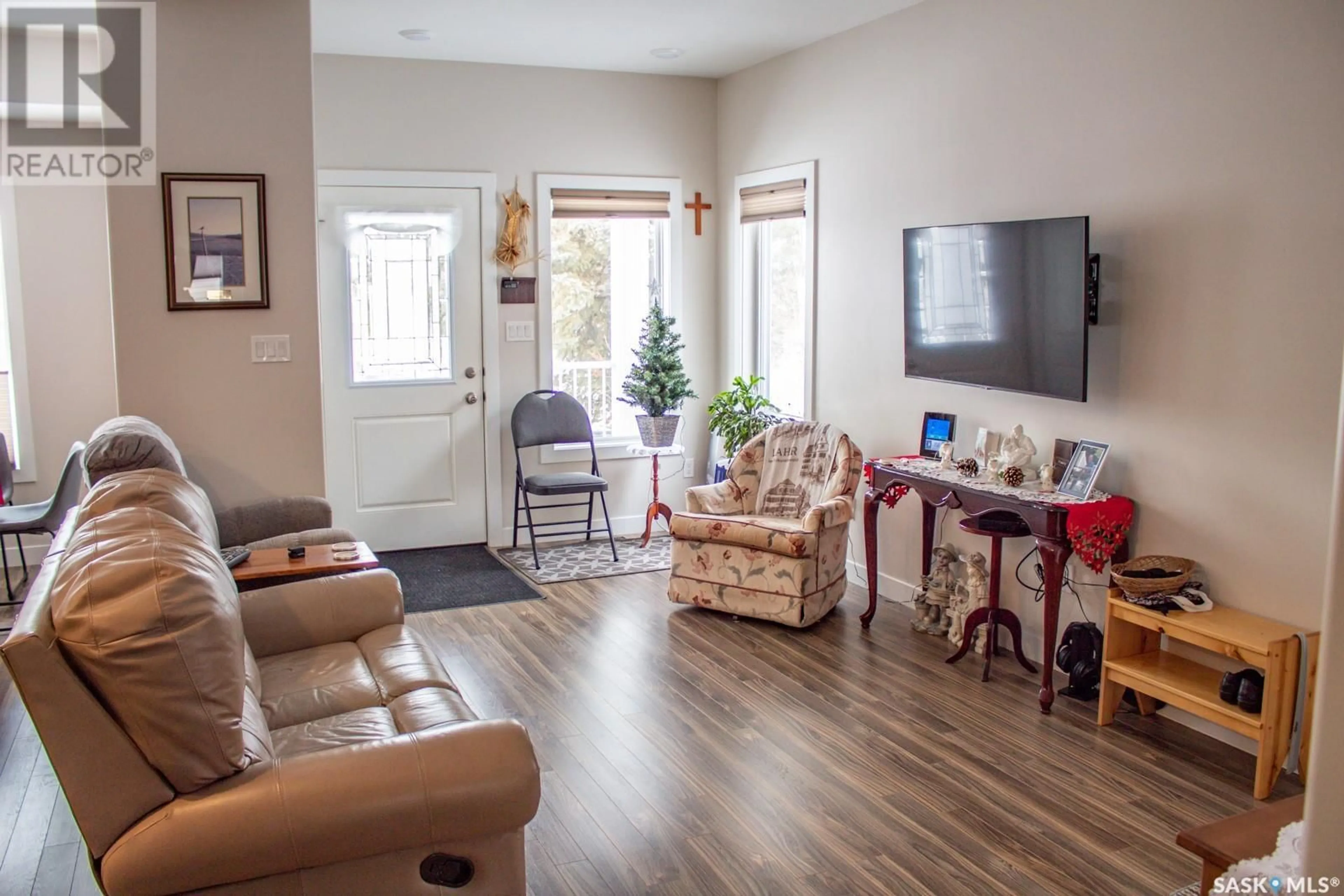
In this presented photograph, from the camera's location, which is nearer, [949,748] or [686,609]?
[949,748]

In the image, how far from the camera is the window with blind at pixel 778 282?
599cm

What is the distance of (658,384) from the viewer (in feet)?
21.1

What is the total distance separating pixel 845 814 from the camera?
319 cm

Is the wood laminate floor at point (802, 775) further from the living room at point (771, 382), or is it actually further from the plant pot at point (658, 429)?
the plant pot at point (658, 429)

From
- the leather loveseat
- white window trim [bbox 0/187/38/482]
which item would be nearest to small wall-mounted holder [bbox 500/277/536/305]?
the leather loveseat

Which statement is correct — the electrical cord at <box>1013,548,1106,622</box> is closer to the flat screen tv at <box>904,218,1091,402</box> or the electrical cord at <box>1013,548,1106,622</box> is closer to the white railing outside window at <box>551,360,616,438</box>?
the flat screen tv at <box>904,218,1091,402</box>

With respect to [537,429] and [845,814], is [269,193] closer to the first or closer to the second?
[537,429]

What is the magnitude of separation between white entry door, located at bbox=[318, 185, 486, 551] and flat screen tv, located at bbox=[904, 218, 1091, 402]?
108 inches

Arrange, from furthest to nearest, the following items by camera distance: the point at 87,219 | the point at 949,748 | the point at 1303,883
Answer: the point at 87,219
the point at 949,748
the point at 1303,883

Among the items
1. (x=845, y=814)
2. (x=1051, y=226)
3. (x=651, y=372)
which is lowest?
(x=845, y=814)

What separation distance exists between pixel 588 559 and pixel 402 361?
5.21ft

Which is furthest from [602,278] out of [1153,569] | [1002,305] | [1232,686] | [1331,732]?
[1331,732]

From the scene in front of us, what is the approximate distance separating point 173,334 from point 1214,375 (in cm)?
402

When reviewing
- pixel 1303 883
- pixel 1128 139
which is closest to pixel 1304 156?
pixel 1128 139
